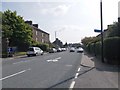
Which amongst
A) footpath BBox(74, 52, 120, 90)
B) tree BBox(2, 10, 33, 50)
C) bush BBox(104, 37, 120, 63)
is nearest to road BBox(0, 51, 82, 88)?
footpath BBox(74, 52, 120, 90)

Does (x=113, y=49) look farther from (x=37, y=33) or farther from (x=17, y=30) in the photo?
(x=37, y=33)

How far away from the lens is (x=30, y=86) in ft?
37.2

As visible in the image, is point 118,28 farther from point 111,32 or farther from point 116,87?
point 116,87

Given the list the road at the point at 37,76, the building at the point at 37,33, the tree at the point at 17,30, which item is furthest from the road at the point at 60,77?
the building at the point at 37,33

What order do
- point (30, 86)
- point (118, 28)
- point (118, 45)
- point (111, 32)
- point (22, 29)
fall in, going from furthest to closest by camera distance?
point (22, 29) → point (111, 32) → point (118, 28) → point (118, 45) → point (30, 86)

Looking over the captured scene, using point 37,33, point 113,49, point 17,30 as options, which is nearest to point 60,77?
point 113,49

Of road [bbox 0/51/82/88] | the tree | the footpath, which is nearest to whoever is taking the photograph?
the footpath

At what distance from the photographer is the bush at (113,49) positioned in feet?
78.2

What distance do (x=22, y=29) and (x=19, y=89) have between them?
52.7 metres

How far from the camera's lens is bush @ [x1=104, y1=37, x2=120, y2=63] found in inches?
939

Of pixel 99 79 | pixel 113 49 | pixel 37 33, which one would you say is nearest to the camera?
pixel 99 79

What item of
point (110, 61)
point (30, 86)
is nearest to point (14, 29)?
point (110, 61)

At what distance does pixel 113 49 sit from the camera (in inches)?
949

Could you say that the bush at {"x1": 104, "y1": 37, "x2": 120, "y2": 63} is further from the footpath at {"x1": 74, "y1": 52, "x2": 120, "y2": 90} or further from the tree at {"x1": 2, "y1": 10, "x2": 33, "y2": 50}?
the tree at {"x1": 2, "y1": 10, "x2": 33, "y2": 50}
